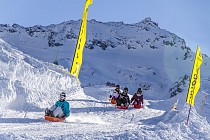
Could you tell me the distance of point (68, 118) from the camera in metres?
14.6

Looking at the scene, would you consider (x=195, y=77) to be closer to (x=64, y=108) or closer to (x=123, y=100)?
(x=123, y=100)

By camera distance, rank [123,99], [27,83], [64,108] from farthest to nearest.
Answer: [123,99], [27,83], [64,108]

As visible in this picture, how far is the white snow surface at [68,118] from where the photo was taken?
1018cm

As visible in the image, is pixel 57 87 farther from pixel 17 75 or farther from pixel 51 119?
pixel 51 119

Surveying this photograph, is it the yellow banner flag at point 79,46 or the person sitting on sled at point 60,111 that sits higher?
the yellow banner flag at point 79,46

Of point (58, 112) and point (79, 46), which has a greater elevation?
point (79, 46)

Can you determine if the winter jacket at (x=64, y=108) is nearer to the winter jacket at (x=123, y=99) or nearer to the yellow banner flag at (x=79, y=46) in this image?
the winter jacket at (x=123, y=99)

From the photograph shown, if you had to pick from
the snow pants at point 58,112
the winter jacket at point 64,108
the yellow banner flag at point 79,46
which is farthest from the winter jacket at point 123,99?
the snow pants at point 58,112

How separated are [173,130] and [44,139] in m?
3.12

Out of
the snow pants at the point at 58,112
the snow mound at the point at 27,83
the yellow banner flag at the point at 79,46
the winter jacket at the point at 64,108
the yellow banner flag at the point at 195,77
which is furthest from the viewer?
the yellow banner flag at the point at 79,46

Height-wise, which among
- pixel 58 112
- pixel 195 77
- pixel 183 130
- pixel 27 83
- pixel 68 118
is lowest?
pixel 183 130

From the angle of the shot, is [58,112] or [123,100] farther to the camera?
[123,100]

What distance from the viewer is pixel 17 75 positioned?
18.0 metres

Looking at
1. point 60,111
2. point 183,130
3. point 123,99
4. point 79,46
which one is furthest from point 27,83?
point 183,130
